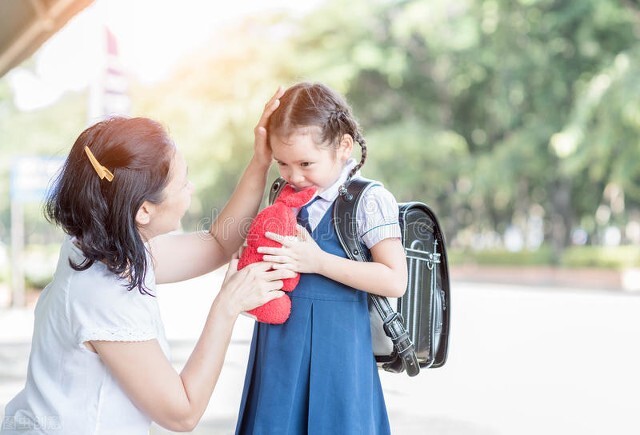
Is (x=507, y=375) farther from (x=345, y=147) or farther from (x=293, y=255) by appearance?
(x=293, y=255)

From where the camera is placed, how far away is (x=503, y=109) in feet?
56.5

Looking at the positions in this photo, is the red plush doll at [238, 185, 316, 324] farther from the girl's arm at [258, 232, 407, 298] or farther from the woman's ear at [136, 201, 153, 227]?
the woman's ear at [136, 201, 153, 227]

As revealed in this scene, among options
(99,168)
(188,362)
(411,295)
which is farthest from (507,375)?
(99,168)

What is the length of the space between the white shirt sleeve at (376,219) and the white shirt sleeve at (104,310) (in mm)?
580

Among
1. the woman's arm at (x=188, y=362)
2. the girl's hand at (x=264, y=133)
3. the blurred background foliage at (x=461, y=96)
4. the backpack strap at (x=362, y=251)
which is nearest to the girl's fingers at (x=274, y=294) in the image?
the woman's arm at (x=188, y=362)

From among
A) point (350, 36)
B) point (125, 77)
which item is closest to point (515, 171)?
point (350, 36)

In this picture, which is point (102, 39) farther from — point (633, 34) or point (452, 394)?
point (633, 34)

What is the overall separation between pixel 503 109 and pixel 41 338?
16.3 metres

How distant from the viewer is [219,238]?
7.66ft

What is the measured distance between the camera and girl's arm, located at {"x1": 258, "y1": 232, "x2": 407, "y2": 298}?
1.97 metres

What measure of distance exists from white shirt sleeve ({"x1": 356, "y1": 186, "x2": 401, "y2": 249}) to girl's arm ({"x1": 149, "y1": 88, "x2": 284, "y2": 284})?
35 centimetres

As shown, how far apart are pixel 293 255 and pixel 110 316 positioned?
1.49 feet

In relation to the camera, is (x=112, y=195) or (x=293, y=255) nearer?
(x=112, y=195)

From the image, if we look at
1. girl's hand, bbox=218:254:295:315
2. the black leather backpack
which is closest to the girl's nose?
the black leather backpack
